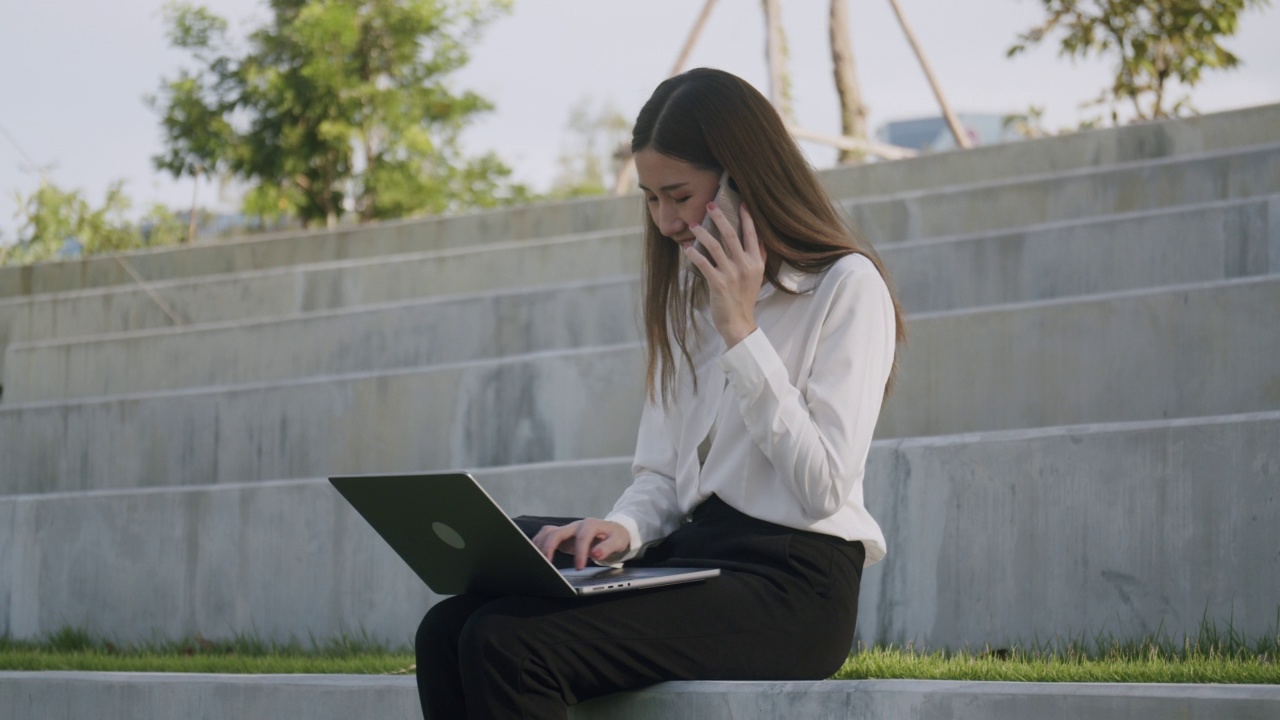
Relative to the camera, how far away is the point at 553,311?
7062 mm

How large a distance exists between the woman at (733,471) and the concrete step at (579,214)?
5.86 metres

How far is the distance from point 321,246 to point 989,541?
305 inches

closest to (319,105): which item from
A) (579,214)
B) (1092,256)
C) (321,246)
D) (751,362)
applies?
(321,246)

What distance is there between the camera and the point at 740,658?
2730 millimetres

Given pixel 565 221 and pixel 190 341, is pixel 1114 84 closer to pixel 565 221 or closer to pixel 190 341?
pixel 565 221

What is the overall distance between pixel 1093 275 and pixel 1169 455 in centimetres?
226

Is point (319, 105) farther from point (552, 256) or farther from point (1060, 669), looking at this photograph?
point (1060, 669)

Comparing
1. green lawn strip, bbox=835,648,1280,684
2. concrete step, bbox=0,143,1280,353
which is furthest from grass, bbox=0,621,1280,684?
concrete step, bbox=0,143,1280,353

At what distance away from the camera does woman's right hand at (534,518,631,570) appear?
290 cm

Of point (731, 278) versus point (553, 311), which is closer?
point (731, 278)

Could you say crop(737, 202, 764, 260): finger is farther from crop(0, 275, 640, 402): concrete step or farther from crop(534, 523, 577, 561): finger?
crop(0, 275, 640, 402): concrete step

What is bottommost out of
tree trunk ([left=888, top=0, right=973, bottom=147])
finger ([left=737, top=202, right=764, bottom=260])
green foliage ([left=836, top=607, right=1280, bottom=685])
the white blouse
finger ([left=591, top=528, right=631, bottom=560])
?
green foliage ([left=836, top=607, right=1280, bottom=685])

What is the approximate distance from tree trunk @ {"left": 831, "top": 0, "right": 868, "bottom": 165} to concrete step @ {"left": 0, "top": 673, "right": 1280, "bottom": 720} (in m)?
9.72

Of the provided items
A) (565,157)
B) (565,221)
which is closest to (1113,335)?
(565,221)
